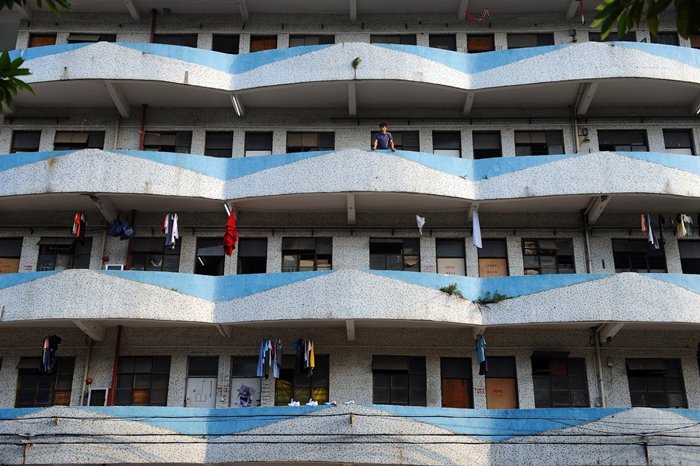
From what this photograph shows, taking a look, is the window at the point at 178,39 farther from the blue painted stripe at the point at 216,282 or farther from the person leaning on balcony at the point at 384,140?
the blue painted stripe at the point at 216,282

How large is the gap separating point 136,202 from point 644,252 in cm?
1507

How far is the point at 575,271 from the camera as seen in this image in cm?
2291

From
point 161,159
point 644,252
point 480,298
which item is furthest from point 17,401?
point 644,252

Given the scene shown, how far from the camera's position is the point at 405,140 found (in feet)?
80.7

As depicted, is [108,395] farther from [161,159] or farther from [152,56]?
[152,56]

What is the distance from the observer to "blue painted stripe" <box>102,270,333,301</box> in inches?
831

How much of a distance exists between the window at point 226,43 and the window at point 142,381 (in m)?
10.3

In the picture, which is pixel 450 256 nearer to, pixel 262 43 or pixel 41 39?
pixel 262 43

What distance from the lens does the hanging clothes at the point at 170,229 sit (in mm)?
22297

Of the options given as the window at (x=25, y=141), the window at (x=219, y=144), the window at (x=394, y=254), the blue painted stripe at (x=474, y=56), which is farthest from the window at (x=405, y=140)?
the window at (x=25, y=141)

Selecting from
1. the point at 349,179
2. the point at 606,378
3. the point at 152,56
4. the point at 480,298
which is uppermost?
the point at 152,56

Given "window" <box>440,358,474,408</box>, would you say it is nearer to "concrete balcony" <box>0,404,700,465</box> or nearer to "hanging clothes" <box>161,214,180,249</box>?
"concrete balcony" <box>0,404,700,465</box>

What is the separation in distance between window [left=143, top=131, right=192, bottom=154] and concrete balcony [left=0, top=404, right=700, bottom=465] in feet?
28.1

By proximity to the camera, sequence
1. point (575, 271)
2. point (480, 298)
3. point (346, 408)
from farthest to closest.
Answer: point (575, 271) < point (480, 298) < point (346, 408)
